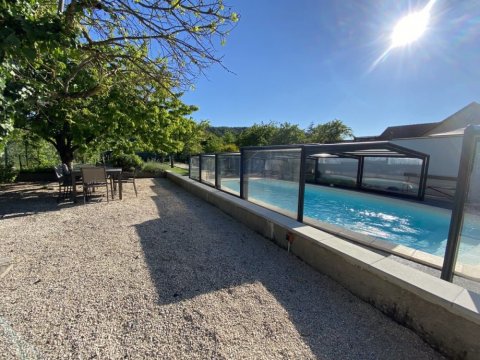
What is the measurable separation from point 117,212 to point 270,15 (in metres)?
6.04

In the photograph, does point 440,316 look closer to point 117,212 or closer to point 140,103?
point 117,212

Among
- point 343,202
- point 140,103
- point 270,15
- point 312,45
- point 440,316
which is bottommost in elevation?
point 343,202

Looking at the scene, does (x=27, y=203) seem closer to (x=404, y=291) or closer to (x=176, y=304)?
(x=176, y=304)

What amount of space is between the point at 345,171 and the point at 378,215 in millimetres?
4458

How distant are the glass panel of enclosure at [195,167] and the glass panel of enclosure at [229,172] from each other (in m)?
2.48

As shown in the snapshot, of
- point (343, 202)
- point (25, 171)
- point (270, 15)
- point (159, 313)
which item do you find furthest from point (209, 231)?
point (25, 171)

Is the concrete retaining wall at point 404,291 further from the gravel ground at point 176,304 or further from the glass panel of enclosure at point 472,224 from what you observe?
the glass panel of enclosure at point 472,224

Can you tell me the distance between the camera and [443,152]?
10.4 meters

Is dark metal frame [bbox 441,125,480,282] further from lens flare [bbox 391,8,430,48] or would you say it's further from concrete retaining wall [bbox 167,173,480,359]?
lens flare [bbox 391,8,430,48]

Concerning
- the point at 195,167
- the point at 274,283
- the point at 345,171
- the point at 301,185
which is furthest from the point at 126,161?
the point at 274,283

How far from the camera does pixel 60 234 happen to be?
165 inches

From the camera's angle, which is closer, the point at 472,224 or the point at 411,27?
the point at 472,224

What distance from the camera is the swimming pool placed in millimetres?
4290

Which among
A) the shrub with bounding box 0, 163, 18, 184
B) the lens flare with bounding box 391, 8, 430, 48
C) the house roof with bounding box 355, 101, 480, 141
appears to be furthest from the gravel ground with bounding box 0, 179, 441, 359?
the house roof with bounding box 355, 101, 480, 141
